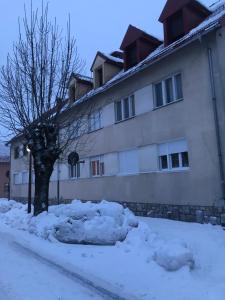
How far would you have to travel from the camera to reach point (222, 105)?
38.5 ft

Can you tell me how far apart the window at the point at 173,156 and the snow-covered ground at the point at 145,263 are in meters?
3.70

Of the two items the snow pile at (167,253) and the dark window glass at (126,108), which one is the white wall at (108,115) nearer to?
the dark window glass at (126,108)

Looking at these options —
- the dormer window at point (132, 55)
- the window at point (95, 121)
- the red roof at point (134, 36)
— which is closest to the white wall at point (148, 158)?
the window at point (95, 121)

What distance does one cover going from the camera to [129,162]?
16375 millimetres

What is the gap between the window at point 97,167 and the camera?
18.5 meters

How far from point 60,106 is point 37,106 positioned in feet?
2.82

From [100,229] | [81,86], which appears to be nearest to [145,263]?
[100,229]

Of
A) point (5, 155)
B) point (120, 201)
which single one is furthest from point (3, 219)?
point (5, 155)

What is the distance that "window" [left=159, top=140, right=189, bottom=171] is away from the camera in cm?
1334

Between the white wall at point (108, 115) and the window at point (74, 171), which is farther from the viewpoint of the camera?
the window at point (74, 171)

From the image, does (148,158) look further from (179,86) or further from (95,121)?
(95,121)

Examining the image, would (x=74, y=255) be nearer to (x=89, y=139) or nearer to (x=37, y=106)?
(x=37, y=106)

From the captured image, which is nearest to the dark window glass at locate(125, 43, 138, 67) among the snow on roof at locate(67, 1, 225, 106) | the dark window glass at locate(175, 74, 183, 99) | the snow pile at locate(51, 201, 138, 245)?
the snow on roof at locate(67, 1, 225, 106)

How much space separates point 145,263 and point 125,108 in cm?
1099
